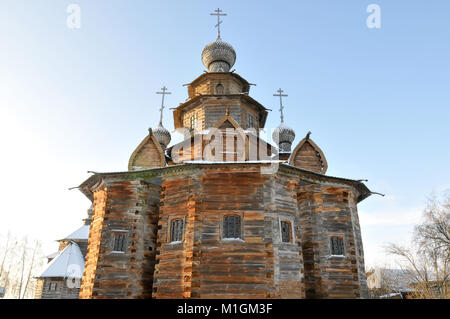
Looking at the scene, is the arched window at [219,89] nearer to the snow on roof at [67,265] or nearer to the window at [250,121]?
the window at [250,121]

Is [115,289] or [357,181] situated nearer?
[115,289]

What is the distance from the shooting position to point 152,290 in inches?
544

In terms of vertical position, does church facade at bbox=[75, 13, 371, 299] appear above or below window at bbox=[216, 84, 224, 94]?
below

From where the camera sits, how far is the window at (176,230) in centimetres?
1380

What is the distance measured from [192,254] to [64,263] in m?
23.0

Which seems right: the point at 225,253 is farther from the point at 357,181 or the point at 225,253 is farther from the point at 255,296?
the point at 357,181

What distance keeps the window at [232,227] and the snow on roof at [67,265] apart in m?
22.1

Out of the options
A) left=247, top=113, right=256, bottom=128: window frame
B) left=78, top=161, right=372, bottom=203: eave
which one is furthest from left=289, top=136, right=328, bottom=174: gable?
left=247, top=113, right=256, bottom=128: window frame

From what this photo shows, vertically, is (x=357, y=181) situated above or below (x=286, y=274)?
above

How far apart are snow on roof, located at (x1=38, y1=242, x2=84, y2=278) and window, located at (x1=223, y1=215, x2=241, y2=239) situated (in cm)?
2207

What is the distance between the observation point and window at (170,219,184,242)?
13797 millimetres

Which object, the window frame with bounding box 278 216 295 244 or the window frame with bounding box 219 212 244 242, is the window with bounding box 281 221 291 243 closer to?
the window frame with bounding box 278 216 295 244
